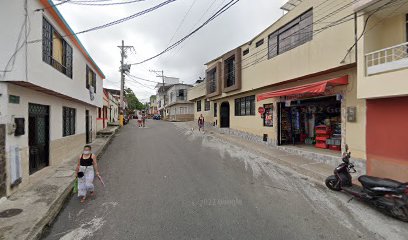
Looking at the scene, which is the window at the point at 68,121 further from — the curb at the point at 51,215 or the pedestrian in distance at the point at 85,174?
the pedestrian in distance at the point at 85,174

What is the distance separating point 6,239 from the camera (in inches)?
152

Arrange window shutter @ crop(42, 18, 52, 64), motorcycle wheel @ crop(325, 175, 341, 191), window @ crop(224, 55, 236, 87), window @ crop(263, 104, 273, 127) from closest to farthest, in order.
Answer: motorcycle wheel @ crop(325, 175, 341, 191), window shutter @ crop(42, 18, 52, 64), window @ crop(263, 104, 273, 127), window @ crop(224, 55, 236, 87)

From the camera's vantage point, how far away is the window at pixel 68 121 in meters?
10.6

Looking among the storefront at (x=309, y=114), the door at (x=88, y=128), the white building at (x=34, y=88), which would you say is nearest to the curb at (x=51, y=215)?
the white building at (x=34, y=88)

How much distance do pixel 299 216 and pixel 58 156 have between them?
946 centimetres

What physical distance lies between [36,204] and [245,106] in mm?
14471

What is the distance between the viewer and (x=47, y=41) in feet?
24.6

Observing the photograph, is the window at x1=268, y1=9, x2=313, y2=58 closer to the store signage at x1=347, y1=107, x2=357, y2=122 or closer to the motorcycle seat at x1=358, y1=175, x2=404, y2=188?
the store signage at x1=347, y1=107, x2=357, y2=122

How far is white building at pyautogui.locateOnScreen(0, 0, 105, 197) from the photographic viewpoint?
5672 millimetres

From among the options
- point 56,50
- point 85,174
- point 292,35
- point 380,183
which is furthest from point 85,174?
point 292,35

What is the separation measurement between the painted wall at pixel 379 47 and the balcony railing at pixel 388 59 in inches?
5.5

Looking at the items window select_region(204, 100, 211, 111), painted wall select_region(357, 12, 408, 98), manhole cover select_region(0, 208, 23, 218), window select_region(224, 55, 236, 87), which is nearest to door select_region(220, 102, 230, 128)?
window select_region(224, 55, 236, 87)

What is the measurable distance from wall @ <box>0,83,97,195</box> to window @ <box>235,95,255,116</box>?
11309 mm

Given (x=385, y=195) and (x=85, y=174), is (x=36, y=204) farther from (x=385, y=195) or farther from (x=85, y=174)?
(x=385, y=195)
